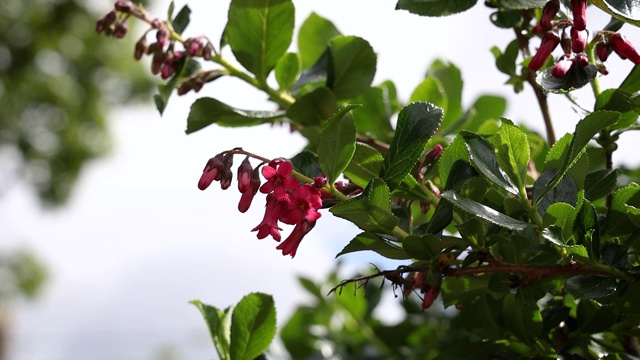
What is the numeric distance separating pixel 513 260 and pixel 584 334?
83mm

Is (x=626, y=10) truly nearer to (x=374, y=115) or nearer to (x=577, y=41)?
(x=577, y=41)

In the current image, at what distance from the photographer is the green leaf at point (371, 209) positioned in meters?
0.35

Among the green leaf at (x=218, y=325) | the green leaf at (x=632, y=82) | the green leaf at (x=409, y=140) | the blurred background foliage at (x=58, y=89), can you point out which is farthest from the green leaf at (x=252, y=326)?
the blurred background foliage at (x=58, y=89)

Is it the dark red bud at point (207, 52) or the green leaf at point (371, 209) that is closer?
the green leaf at point (371, 209)

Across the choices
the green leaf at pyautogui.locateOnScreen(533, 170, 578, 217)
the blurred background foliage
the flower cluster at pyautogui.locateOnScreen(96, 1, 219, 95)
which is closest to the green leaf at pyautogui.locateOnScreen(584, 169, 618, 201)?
the green leaf at pyautogui.locateOnScreen(533, 170, 578, 217)

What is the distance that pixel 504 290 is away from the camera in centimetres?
42

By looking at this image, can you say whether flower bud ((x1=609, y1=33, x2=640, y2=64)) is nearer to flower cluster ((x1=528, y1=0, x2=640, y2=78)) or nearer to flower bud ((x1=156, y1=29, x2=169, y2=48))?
flower cluster ((x1=528, y1=0, x2=640, y2=78))

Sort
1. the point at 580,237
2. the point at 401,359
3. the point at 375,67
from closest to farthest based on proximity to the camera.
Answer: the point at 580,237 < the point at 375,67 < the point at 401,359

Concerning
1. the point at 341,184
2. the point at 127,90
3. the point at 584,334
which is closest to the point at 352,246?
the point at 341,184

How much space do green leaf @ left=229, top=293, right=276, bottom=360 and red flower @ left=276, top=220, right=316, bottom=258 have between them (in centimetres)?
6

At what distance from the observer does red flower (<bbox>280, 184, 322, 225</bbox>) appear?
0.37m

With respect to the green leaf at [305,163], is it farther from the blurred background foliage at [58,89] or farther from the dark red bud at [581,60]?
the blurred background foliage at [58,89]

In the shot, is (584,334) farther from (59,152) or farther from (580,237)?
(59,152)

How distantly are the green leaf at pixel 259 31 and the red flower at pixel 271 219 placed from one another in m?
0.17
